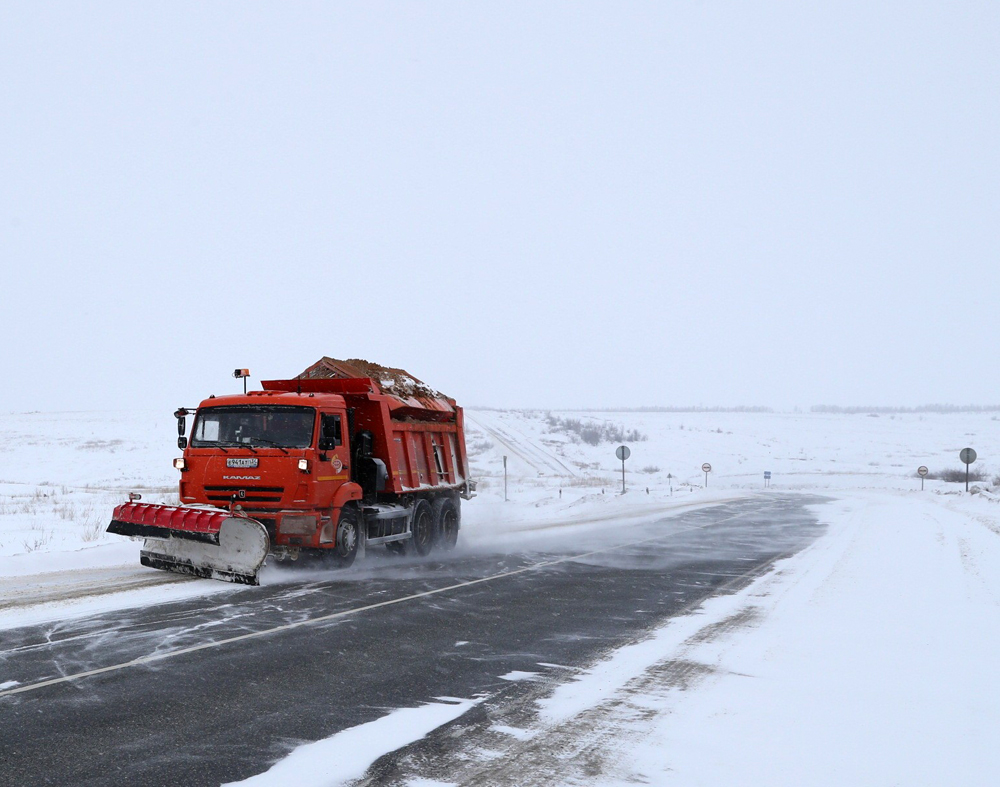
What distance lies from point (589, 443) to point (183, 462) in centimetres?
6773

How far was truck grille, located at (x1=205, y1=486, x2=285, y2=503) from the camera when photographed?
40.3 ft

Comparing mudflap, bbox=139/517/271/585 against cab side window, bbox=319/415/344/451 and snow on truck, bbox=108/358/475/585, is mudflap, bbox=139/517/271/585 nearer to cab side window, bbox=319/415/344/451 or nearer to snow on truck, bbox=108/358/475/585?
snow on truck, bbox=108/358/475/585

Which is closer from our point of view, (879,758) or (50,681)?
(879,758)

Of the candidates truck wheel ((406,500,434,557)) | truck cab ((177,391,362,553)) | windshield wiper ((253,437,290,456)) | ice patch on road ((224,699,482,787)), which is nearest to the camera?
ice patch on road ((224,699,482,787))

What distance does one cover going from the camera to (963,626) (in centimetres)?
887

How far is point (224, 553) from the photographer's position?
11.4 meters

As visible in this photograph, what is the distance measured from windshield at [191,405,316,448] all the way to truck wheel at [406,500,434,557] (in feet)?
12.2

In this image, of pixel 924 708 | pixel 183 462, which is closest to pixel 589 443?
pixel 183 462

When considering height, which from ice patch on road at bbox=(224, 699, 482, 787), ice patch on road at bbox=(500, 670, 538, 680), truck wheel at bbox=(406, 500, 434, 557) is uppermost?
truck wheel at bbox=(406, 500, 434, 557)

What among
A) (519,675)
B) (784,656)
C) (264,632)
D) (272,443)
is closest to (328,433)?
(272,443)

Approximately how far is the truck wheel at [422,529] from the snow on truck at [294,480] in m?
0.02

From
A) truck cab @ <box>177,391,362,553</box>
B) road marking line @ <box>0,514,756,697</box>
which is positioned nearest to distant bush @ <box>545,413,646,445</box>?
road marking line @ <box>0,514,756,697</box>

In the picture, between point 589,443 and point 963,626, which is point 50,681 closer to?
point 963,626

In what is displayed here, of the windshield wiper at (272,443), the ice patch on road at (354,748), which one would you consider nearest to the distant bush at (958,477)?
the windshield wiper at (272,443)
